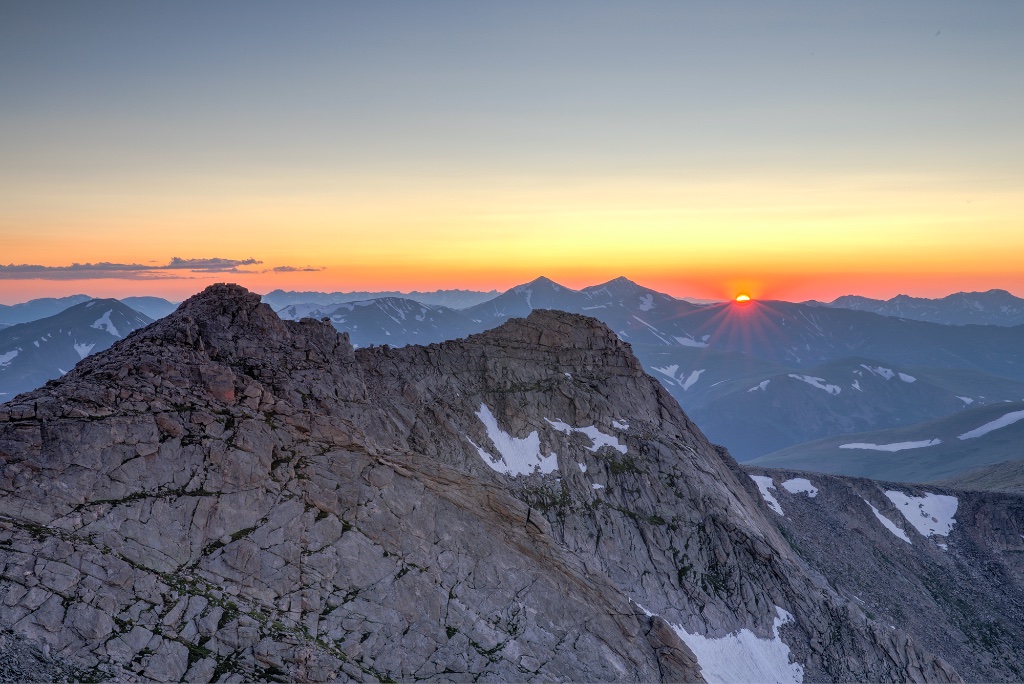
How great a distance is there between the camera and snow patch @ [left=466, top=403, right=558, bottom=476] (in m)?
88.8

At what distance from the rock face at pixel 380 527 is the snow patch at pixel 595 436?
1.10 feet

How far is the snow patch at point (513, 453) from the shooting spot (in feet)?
291

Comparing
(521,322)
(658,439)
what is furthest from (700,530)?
(521,322)

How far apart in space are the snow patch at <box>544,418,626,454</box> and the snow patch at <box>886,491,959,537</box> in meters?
62.6

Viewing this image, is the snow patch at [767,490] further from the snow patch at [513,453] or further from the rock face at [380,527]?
the snow patch at [513,453]

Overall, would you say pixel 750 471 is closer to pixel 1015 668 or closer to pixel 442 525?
pixel 1015 668

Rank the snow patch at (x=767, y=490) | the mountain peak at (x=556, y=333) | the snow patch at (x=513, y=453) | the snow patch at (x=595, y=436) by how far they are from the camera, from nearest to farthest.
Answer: the snow patch at (x=513, y=453), the snow patch at (x=595, y=436), the mountain peak at (x=556, y=333), the snow patch at (x=767, y=490)

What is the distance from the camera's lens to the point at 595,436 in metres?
96.8

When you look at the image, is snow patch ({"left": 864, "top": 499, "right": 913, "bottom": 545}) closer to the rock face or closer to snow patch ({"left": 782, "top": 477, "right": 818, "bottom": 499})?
snow patch ({"left": 782, "top": 477, "right": 818, "bottom": 499})

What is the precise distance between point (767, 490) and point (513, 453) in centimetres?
5340

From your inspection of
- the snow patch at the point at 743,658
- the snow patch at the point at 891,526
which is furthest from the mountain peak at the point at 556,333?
the snow patch at the point at 891,526

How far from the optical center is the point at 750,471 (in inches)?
5221

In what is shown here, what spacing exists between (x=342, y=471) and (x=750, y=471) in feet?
287

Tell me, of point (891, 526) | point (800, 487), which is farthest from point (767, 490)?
point (891, 526)
